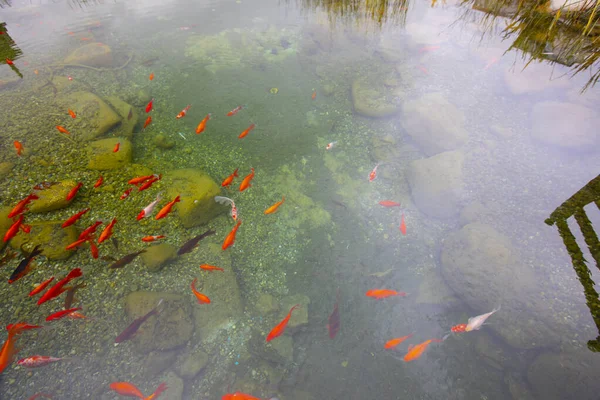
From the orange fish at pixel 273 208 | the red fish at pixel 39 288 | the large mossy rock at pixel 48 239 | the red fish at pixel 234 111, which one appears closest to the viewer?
the red fish at pixel 39 288

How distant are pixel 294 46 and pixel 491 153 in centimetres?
507

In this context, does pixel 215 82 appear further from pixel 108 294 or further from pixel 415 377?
pixel 415 377

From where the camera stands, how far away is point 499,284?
3316 millimetres

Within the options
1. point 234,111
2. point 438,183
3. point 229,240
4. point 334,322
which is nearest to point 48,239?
point 229,240

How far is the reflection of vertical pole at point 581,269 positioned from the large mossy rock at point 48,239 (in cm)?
614

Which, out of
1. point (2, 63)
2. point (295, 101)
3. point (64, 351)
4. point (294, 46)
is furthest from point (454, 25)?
point (2, 63)

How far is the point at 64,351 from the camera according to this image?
282 centimetres

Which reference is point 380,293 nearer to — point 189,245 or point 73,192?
point 189,245

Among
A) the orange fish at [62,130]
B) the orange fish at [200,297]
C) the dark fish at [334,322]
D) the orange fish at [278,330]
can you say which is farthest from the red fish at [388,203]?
the orange fish at [62,130]

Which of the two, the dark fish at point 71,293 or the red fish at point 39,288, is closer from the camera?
the red fish at point 39,288

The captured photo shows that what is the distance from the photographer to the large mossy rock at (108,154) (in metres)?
3.93

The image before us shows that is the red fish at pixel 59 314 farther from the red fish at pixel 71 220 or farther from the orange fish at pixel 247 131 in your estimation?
the orange fish at pixel 247 131

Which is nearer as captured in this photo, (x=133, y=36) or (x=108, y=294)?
Answer: (x=108, y=294)

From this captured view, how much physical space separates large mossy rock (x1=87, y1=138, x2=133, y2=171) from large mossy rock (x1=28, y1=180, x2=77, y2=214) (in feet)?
1.50
